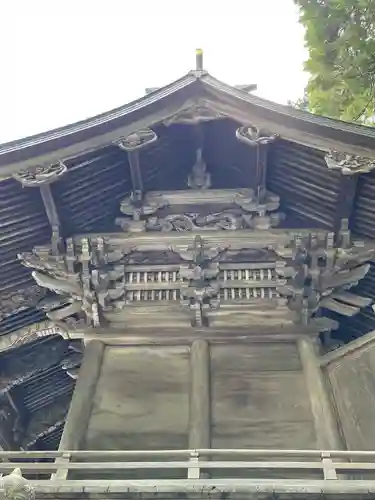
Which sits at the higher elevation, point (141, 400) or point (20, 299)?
point (20, 299)

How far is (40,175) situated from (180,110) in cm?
178

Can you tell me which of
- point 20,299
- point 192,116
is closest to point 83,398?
point 20,299

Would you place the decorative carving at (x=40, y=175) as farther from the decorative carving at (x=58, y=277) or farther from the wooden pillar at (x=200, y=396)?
the wooden pillar at (x=200, y=396)

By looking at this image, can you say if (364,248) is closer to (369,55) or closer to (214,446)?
(214,446)

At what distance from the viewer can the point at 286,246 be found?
300 inches

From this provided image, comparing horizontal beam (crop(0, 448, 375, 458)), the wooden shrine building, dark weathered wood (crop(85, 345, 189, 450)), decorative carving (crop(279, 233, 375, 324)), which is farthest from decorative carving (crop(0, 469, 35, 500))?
decorative carving (crop(279, 233, 375, 324))

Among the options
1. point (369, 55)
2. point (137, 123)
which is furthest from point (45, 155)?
point (369, 55)

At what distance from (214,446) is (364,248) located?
9.42ft

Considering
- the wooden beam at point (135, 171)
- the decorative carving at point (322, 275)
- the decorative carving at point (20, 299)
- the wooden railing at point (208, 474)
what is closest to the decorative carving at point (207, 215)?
the wooden beam at point (135, 171)

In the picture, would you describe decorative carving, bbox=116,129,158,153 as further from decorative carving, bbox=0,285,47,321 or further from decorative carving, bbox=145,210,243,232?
decorative carving, bbox=0,285,47,321

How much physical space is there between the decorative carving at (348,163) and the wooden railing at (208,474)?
283 cm

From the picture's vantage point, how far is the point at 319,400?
6.45m

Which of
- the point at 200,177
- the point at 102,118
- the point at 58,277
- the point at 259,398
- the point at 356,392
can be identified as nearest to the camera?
the point at 356,392

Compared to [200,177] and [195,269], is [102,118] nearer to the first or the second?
[200,177]
